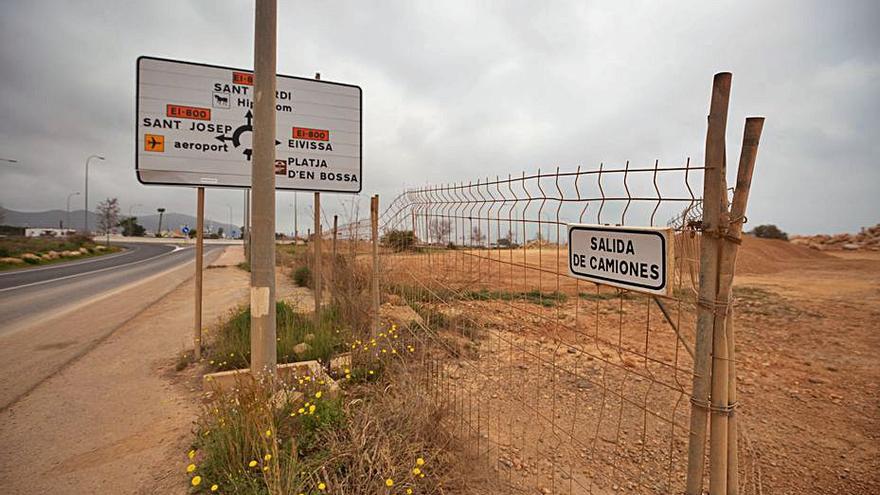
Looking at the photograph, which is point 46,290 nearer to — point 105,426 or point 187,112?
point 187,112

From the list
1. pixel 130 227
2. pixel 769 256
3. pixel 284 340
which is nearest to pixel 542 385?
pixel 284 340

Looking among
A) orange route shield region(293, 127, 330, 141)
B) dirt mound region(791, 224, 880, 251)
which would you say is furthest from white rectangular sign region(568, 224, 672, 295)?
dirt mound region(791, 224, 880, 251)

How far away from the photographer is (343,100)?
6.35 metres

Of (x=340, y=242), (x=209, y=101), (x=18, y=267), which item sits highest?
(x=209, y=101)

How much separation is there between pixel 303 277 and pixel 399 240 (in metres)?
9.09

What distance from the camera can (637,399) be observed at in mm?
4727

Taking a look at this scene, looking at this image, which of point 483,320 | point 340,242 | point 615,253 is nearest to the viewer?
point 615,253

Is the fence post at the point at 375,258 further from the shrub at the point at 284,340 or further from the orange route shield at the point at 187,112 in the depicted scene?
the orange route shield at the point at 187,112

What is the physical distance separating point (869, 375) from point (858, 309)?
18.2ft

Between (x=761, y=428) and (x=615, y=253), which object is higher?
(x=615, y=253)

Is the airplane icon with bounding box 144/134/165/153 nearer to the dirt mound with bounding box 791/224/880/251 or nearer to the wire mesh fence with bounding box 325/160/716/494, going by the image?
the wire mesh fence with bounding box 325/160/716/494

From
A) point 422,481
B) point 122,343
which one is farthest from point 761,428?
point 122,343

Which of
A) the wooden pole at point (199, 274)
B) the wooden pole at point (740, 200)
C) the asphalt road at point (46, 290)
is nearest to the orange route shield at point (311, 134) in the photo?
the wooden pole at point (199, 274)

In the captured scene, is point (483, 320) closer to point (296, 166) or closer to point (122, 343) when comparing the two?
point (296, 166)
